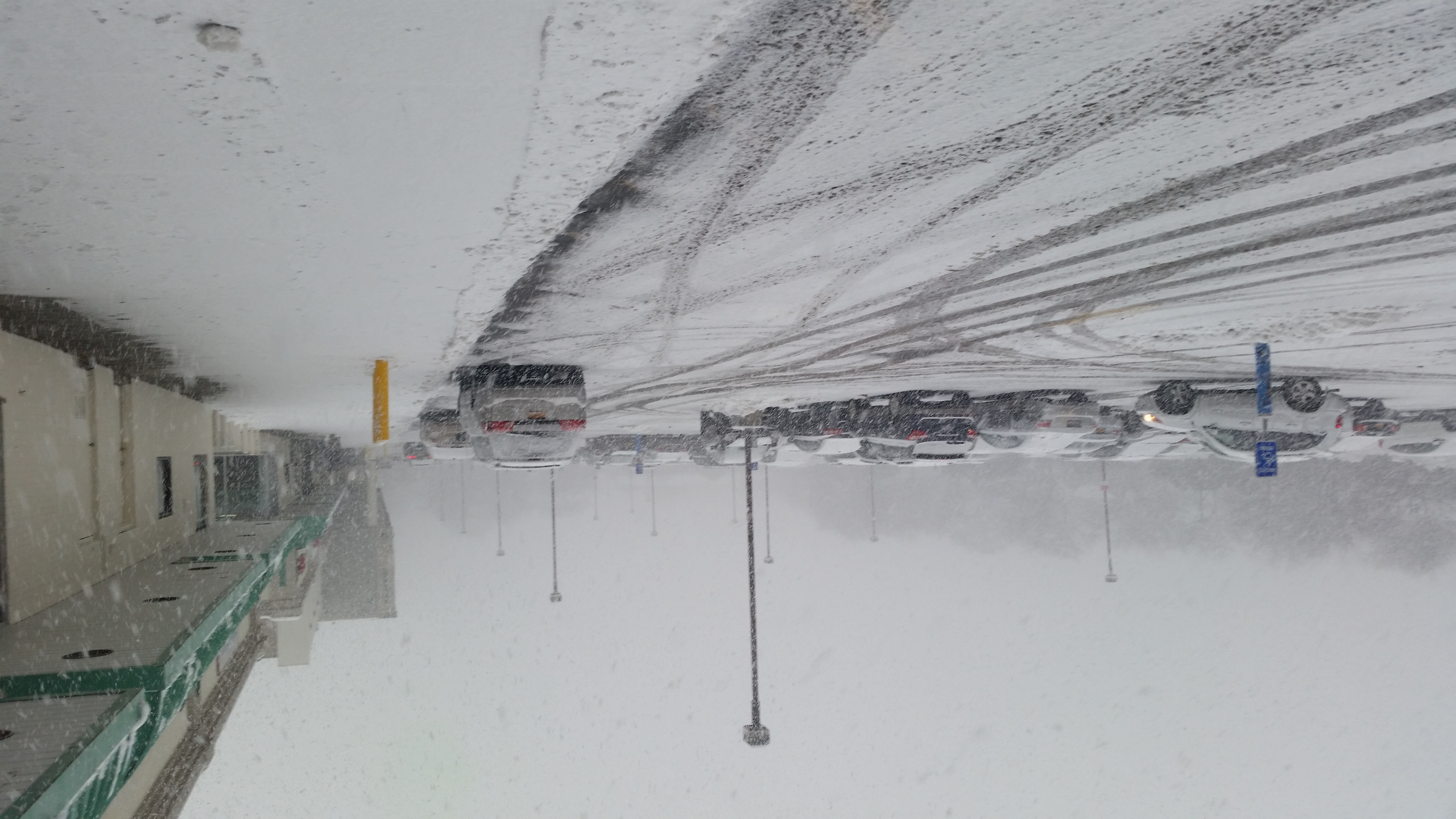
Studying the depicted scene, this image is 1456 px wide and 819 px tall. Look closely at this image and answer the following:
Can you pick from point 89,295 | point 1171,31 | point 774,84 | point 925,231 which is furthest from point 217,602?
point 1171,31

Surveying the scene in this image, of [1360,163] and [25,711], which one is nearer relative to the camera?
[25,711]

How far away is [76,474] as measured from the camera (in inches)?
176

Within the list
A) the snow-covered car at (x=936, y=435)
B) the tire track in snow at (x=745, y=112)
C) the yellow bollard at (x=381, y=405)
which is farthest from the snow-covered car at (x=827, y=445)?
the tire track in snow at (x=745, y=112)

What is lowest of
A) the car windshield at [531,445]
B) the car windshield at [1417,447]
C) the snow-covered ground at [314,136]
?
the car windshield at [1417,447]

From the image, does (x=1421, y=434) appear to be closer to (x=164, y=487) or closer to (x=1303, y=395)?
(x=1303, y=395)

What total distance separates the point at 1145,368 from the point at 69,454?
816cm

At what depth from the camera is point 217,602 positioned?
3650mm

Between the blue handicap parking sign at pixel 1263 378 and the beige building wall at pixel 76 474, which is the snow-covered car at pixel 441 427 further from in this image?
the blue handicap parking sign at pixel 1263 378

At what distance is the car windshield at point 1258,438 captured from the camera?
761cm

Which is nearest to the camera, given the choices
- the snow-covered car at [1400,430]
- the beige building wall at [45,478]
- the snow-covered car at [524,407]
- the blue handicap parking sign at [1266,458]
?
the beige building wall at [45,478]

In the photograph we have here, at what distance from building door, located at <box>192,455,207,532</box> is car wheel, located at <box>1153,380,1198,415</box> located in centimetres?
918

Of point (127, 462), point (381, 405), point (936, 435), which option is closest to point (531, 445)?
point (381, 405)

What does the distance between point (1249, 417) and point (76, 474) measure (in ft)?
28.6

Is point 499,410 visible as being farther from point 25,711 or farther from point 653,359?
point 25,711
